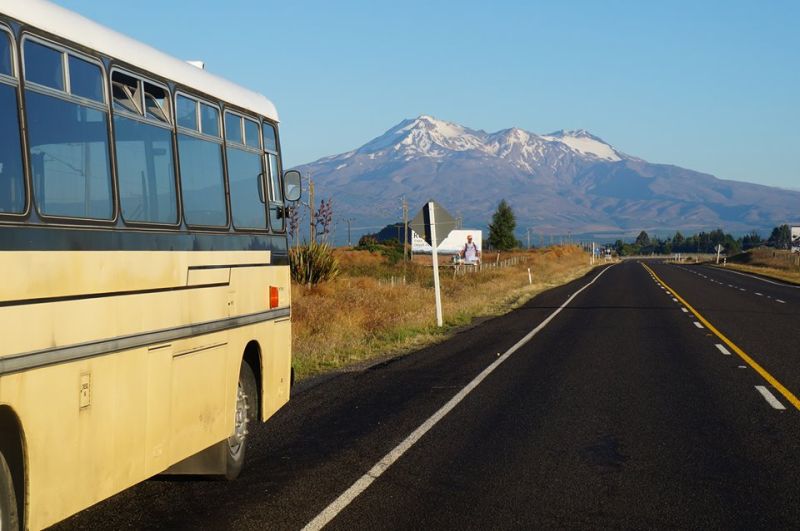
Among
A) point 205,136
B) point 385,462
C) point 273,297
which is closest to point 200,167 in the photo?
point 205,136

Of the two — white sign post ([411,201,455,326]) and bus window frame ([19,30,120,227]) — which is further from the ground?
bus window frame ([19,30,120,227])

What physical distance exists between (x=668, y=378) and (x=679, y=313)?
16.3 meters

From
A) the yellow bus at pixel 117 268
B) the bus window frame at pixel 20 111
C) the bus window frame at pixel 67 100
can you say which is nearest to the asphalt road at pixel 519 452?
the yellow bus at pixel 117 268

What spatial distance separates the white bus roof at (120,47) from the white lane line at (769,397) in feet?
22.8

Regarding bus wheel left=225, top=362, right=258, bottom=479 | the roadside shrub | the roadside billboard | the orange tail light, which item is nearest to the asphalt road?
bus wheel left=225, top=362, right=258, bottom=479

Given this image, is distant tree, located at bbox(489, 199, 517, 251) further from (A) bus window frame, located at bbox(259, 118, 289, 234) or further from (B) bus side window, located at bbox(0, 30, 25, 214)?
(B) bus side window, located at bbox(0, 30, 25, 214)

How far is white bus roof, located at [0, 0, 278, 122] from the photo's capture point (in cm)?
583

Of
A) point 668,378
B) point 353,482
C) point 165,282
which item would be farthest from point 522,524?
point 668,378

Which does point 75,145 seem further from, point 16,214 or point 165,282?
point 165,282

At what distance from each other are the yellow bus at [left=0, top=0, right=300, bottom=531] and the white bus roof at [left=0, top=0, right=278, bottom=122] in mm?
16

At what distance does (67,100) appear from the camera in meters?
6.23

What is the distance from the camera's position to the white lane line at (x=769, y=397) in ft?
42.7

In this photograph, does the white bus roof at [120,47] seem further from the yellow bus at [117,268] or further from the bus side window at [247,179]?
the bus side window at [247,179]

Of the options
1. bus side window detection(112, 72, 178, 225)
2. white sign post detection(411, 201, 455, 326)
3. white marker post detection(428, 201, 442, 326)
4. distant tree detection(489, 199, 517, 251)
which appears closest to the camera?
bus side window detection(112, 72, 178, 225)
